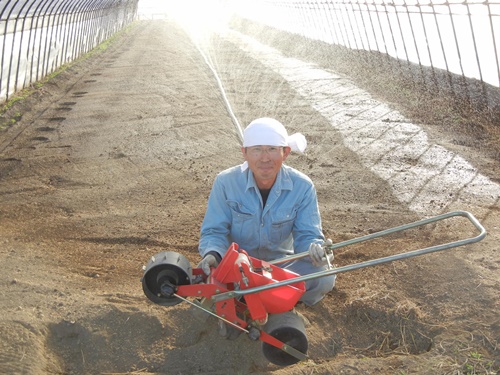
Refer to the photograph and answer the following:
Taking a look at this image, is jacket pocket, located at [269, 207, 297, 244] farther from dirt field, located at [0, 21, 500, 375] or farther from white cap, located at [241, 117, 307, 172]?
dirt field, located at [0, 21, 500, 375]

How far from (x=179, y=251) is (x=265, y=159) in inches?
77.1

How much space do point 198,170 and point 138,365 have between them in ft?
14.3

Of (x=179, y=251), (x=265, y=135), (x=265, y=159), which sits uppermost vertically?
(x=265, y=135)

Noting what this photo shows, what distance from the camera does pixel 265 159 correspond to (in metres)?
4.04

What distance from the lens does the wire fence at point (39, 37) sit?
1395 cm

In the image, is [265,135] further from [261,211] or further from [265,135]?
[261,211]

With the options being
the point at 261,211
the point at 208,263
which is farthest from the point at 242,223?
the point at 208,263

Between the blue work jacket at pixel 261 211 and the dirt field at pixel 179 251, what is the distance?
0.62 metres

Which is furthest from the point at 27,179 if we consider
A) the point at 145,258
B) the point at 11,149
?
the point at 145,258

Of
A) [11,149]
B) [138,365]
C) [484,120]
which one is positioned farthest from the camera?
[484,120]

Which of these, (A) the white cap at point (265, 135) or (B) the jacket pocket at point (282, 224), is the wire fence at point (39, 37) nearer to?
(B) the jacket pocket at point (282, 224)

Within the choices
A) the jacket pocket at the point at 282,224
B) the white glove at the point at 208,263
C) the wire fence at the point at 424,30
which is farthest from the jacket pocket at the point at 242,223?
the wire fence at the point at 424,30

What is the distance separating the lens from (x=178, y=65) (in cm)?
1886

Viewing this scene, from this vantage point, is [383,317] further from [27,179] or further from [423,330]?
[27,179]
